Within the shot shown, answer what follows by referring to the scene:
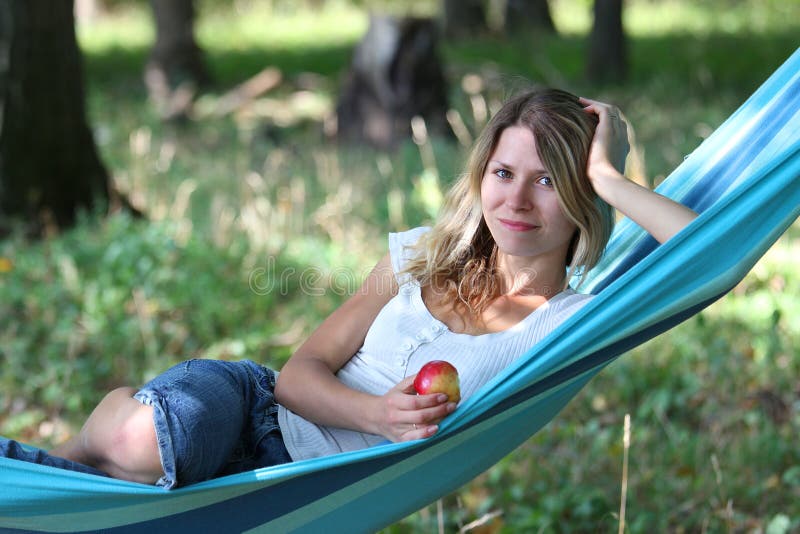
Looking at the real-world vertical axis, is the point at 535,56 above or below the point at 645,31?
below

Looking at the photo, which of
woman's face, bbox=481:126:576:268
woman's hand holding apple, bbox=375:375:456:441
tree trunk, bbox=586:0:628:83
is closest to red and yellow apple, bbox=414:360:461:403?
woman's hand holding apple, bbox=375:375:456:441

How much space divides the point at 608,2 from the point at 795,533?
7.90 metres

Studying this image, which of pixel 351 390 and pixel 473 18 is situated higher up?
pixel 473 18

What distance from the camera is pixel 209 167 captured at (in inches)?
226

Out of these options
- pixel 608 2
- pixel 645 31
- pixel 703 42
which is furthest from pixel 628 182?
pixel 645 31

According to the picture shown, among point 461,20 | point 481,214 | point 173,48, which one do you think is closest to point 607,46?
point 173,48

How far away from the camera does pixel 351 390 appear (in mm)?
1788

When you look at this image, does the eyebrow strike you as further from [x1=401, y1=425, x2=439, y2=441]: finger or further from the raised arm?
[x1=401, y1=425, x2=439, y2=441]: finger

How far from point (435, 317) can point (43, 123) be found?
2.96 meters

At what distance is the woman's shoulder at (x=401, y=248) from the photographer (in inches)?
77.5

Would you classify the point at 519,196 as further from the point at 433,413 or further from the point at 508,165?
the point at 433,413

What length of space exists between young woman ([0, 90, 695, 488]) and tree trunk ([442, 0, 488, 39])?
40.9 ft

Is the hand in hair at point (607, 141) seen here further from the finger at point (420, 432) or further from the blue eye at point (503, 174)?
the finger at point (420, 432)

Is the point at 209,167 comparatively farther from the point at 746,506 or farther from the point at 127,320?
the point at 746,506
